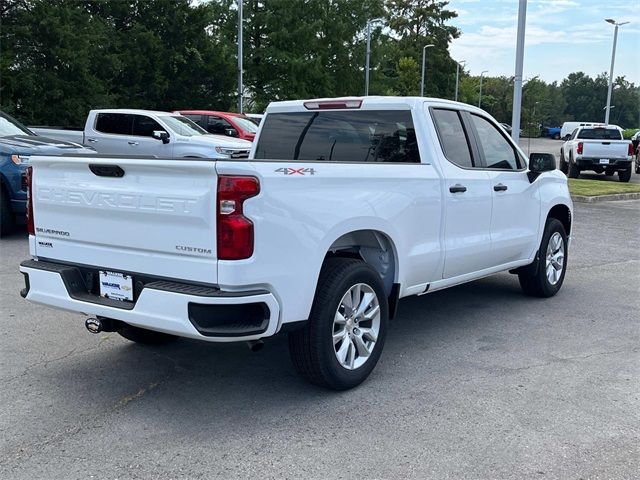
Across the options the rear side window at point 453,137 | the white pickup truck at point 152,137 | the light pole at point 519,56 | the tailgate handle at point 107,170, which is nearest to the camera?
the tailgate handle at point 107,170

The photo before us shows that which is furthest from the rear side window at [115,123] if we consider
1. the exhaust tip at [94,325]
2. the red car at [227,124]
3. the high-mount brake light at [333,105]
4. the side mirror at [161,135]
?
the exhaust tip at [94,325]

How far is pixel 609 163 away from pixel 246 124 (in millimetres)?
11142

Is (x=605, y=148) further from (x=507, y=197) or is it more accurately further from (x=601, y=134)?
(x=507, y=197)

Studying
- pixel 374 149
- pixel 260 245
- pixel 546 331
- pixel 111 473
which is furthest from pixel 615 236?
pixel 111 473

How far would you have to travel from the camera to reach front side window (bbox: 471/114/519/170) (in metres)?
6.02

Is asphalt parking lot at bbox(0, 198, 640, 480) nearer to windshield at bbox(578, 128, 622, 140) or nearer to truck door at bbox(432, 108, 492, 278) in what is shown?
truck door at bbox(432, 108, 492, 278)

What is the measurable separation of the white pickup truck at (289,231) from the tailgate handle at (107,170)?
0.05 feet

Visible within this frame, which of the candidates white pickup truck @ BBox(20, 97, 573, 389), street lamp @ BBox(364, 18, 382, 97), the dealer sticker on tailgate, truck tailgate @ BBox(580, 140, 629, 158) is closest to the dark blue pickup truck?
white pickup truck @ BBox(20, 97, 573, 389)

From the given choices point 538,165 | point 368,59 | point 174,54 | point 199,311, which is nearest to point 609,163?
point 538,165

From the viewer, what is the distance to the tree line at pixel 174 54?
2569 cm

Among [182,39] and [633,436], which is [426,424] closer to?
[633,436]

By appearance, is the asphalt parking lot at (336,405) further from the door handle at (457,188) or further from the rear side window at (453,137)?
the rear side window at (453,137)

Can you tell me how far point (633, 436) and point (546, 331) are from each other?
2.04 metres

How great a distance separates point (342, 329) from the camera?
4371 millimetres
